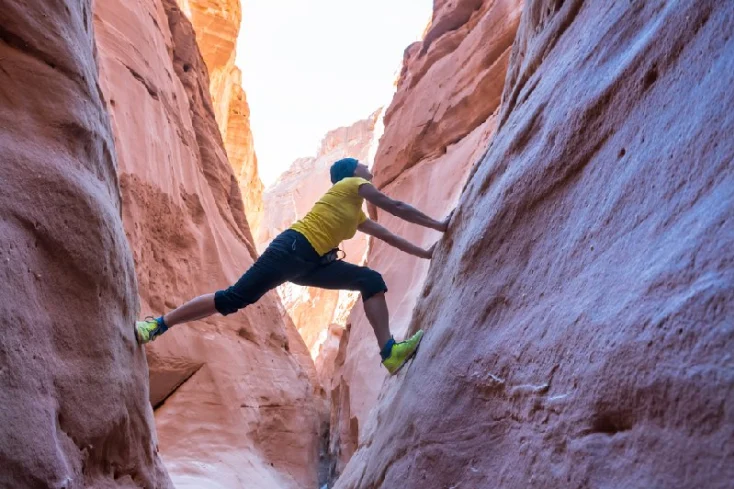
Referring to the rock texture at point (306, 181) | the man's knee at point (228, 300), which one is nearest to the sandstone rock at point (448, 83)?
the man's knee at point (228, 300)

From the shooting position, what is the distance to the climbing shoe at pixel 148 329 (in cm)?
385

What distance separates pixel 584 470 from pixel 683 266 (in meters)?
0.69

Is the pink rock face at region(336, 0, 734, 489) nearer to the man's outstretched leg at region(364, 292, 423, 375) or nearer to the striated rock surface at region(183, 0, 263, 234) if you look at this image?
the man's outstretched leg at region(364, 292, 423, 375)

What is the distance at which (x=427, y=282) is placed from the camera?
4.57m

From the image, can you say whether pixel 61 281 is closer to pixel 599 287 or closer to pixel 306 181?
pixel 599 287

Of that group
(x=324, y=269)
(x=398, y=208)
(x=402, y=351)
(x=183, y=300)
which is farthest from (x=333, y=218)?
(x=183, y=300)

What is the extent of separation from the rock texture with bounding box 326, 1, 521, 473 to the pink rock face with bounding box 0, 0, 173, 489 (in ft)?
14.2

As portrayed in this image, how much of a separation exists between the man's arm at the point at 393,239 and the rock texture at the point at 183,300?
9.99 feet

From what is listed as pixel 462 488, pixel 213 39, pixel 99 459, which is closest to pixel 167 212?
pixel 99 459

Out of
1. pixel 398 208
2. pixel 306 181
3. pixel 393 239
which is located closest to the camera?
pixel 398 208

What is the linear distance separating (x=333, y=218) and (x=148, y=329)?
141cm

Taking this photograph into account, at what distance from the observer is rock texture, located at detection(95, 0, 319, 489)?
6.77m

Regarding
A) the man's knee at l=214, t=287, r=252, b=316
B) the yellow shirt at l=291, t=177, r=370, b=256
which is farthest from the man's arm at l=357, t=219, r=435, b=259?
the man's knee at l=214, t=287, r=252, b=316

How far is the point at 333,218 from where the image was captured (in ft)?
13.6
